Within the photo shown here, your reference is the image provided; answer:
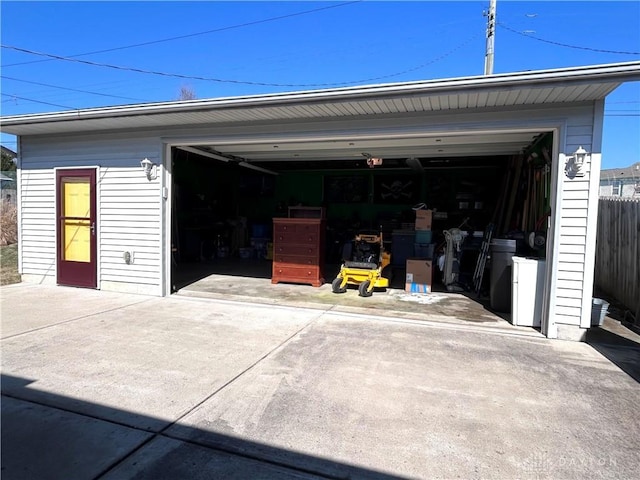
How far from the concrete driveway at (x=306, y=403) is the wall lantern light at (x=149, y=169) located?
250 centimetres

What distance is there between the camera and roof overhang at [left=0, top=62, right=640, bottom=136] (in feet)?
13.0

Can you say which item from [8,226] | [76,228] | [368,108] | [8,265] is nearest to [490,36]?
[368,108]

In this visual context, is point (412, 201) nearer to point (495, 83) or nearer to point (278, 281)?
point (278, 281)

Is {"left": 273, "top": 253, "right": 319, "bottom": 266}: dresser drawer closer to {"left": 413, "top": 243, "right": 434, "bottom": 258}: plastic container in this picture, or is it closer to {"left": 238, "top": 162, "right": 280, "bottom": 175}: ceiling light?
{"left": 413, "top": 243, "right": 434, "bottom": 258}: plastic container

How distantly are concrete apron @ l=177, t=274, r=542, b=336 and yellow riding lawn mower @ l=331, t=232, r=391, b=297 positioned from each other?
0.54ft

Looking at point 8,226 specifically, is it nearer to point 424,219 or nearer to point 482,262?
point 424,219

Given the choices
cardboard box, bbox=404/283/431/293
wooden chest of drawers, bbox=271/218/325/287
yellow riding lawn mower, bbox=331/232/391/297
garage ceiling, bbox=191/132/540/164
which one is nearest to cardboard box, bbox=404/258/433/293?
cardboard box, bbox=404/283/431/293

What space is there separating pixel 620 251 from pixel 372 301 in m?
4.08

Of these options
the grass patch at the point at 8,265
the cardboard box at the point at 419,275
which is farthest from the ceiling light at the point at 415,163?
the grass patch at the point at 8,265

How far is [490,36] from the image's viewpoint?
450 inches

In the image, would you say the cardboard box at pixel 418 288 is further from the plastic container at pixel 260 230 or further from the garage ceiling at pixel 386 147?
the plastic container at pixel 260 230

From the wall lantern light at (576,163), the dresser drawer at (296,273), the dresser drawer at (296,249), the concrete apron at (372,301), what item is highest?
the wall lantern light at (576,163)

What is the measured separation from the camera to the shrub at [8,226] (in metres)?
11.5

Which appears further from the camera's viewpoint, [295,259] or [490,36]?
[490,36]
